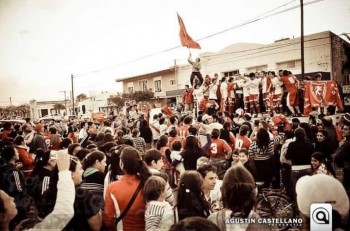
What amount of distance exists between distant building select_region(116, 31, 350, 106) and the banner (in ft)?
8.81

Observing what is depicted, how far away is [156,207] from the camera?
65.0 inches

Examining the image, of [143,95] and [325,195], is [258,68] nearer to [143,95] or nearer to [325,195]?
[143,95]

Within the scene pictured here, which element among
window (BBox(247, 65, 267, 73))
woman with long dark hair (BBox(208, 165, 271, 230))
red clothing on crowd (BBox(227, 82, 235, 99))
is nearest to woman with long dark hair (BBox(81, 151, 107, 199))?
woman with long dark hair (BBox(208, 165, 271, 230))

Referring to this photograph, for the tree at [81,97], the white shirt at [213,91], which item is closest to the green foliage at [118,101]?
the tree at [81,97]

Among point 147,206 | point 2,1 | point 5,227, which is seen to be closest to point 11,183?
point 5,227

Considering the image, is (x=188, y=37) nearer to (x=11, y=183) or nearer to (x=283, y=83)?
(x=283, y=83)

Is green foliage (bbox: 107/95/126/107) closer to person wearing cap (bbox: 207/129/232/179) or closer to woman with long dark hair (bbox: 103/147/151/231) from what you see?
person wearing cap (bbox: 207/129/232/179)

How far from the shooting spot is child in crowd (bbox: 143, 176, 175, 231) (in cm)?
162

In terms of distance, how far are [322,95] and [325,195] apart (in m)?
3.42

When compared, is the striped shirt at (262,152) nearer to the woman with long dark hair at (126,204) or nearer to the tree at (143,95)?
the woman with long dark hair at (126,204)

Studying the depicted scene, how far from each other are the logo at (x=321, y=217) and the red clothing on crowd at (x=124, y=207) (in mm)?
864

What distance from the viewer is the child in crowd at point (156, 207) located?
63.9 inches

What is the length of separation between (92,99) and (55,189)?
2392cm

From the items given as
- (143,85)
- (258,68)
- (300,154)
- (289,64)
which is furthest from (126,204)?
(143,85)
